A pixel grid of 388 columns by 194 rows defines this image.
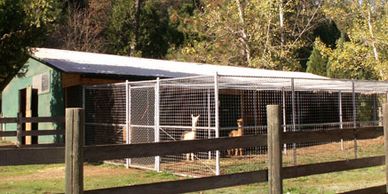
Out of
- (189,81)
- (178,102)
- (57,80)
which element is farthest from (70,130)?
(57,80)

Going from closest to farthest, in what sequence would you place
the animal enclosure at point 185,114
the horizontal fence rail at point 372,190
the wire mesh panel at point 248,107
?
the horizontal fence rail at point 372,190, the animal enclosure at point 185,114, the wire mesh panel at point 248,107

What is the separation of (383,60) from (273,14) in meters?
8.64

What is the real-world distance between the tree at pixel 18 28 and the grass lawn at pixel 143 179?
10.9 ft

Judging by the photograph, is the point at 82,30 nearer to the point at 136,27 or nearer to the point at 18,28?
the point at 136,27

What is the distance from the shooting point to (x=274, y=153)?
5.09 metres

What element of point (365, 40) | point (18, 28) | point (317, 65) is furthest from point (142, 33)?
point (18, 28)

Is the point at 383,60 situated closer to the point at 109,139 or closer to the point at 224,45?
the point at 224,45

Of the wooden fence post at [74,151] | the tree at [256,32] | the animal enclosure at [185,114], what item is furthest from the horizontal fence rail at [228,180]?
the tree at [256,32]

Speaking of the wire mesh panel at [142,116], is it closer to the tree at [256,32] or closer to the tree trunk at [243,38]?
the tree at [256,32]

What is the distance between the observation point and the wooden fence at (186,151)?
3.80 metres

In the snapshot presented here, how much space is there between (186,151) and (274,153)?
0.96 metres

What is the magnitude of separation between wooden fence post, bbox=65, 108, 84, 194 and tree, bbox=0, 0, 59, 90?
1176cm

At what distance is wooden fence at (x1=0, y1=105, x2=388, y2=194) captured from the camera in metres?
3.80

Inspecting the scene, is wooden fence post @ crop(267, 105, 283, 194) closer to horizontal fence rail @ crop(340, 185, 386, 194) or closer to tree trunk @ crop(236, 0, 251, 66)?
→ horizontal fence rail @ crop(340, 185, 386, 194)
